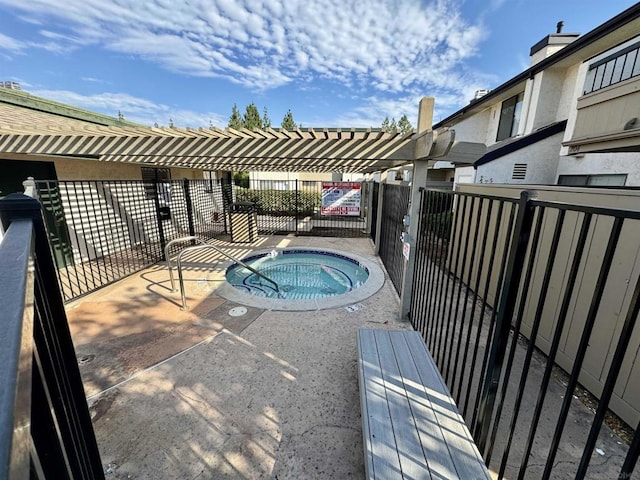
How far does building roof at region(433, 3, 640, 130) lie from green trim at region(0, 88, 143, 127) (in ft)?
42.5

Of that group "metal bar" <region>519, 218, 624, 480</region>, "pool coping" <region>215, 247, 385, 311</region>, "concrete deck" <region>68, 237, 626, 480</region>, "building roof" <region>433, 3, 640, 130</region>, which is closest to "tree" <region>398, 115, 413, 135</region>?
"building roof" <region>433, 3, 640, 130</region>

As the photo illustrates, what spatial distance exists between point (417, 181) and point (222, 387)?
3.54 m

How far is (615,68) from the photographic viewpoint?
694 cm

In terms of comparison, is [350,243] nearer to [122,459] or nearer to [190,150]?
[190,150]

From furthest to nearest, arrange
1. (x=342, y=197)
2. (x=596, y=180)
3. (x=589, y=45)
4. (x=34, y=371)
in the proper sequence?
(x=342, y=197), (x=589, y=45), (x=596, y=180), (x=34, y=371)

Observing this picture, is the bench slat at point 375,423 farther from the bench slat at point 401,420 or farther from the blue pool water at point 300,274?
the blue pool water at point 300,274

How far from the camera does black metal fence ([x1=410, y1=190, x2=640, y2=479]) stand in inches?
45.0

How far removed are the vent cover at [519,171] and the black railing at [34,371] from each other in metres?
11.5

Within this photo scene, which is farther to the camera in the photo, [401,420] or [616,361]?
[401,420]

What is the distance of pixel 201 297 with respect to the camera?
4.86 metres

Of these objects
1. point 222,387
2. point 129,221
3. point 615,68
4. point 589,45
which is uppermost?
point 589,45

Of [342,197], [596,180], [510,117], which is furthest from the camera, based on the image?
[510,117]

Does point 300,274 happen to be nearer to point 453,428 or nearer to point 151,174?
point 453,428

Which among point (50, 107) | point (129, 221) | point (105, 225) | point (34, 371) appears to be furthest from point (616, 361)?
point (50, 107)
